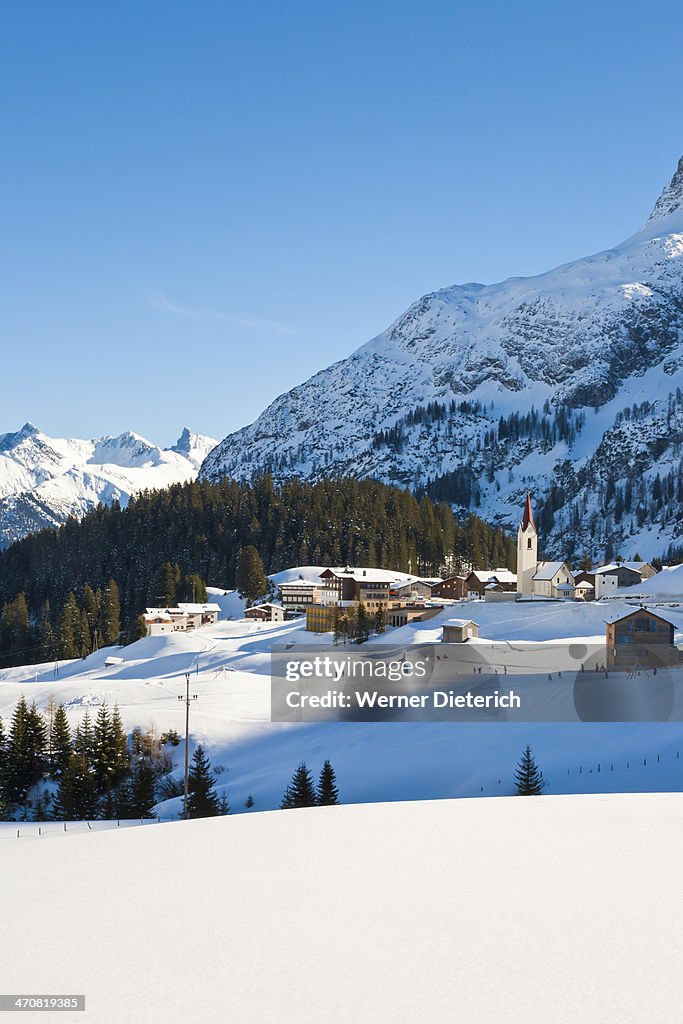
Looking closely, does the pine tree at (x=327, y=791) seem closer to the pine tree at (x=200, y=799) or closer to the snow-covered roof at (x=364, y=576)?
the pine tree at (x=200, y=799)

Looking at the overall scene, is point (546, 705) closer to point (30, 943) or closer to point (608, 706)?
point (608, 706)

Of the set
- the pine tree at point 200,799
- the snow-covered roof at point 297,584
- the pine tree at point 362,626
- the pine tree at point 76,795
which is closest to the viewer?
the pine tree at point 200,799

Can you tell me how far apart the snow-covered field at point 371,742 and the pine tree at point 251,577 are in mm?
41411

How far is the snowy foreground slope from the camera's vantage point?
9.22 metres

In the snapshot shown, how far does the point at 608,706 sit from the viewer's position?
162ft

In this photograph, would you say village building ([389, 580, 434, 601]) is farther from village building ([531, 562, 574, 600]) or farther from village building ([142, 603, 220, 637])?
village building ([142, 603, 220, 637])

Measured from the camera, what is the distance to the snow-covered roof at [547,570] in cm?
10306

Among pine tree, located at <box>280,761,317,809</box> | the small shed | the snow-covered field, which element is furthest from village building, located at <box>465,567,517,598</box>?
pine tree, located at <box>280,761,317,809</box>

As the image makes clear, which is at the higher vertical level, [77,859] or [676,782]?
[77,859]

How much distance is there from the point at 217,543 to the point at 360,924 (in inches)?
5468

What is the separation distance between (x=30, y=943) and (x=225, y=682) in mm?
55561

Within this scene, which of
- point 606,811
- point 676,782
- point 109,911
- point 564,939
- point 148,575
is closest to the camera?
point 564,939

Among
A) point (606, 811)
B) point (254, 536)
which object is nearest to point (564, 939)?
point (606, 811)

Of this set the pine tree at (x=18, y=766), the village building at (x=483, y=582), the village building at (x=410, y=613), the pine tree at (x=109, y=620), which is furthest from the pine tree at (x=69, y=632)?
the pine tree at (x=18, y=766)
